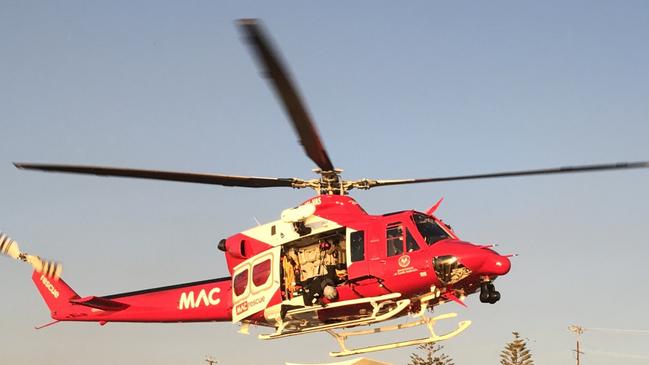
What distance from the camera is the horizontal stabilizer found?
2477cm

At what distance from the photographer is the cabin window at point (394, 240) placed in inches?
779

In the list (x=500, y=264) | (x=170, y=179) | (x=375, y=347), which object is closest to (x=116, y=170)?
(x=170, y=179)

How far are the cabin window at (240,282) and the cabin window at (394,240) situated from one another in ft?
13.3

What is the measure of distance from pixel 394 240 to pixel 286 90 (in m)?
6.28

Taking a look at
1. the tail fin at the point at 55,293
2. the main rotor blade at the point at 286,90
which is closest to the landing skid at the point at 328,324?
the main rotor blade at the point at 286,90

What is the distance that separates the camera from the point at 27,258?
2561 cm

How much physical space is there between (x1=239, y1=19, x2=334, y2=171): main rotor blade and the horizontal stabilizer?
8608 mm

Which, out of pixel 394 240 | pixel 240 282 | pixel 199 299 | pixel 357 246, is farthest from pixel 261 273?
pixel 394 240

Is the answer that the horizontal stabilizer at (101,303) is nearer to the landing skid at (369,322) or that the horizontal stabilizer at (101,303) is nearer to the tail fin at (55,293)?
the tail fin at (55,293)

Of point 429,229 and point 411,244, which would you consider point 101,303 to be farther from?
point 429,229

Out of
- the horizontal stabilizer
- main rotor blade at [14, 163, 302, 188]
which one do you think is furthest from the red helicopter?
the horizontal stabilizer

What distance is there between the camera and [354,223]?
20391 mm

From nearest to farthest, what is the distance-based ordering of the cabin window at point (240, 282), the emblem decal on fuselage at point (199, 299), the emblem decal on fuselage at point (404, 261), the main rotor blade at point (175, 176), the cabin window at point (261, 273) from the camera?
1. the main rotor blade at point (175, 176)
2. the emblem decal on fuselage at point (404, 261)
3. the cabin window at point (261, 273)
4. the cabin window at point (240, 282)
5. the emblem decal on fuselage at point (199, 299)

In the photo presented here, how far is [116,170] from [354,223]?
18.2ft
